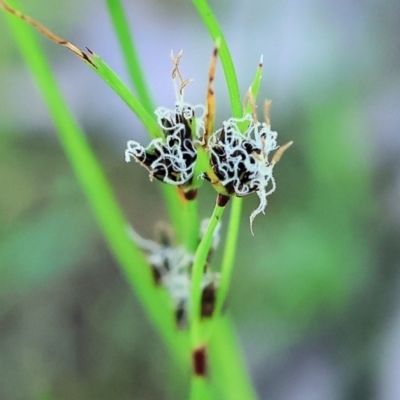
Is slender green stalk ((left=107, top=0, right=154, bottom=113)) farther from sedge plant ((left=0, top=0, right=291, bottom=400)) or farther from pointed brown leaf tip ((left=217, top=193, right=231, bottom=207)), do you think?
pointed brown leaf tip ((left=217, top=193, right=231, bottom=207))

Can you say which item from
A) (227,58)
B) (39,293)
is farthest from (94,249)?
(227,58)

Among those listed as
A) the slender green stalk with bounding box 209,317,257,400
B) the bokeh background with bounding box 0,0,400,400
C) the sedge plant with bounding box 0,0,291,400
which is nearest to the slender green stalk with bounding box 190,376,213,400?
the sedge plant with bounding box 0,0,291,400

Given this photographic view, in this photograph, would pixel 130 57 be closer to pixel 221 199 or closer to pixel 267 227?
pixel 221 199

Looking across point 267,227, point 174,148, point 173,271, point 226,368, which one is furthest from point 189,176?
point 267,227

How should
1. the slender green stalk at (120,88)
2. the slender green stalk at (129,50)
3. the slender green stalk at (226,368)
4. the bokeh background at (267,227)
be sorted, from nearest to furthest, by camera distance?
1. the slender green stalk at (120,88)
2. the slender green stalk at (129,50)
3. the slender green stalk at (226,368)
4. the bokeh background at (267,227)

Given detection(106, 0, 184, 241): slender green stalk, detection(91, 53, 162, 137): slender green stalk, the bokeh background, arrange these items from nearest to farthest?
detection(91, 53, 162, 137): slender green stalk
detection(106, 0, 184, 241): slender green stalk
the bokeh background

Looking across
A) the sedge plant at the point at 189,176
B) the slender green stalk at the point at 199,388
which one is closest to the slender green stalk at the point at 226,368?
the sedge plant at the point at 189,176

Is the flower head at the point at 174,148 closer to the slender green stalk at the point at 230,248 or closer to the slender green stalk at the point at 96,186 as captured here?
the slender green stalk at the point at 230,248
